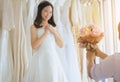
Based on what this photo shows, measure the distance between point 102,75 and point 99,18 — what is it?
87 centimetres

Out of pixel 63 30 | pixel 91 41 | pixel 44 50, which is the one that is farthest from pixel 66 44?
pixel 91 41

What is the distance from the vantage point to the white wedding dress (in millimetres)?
1336

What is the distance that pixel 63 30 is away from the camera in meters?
1.53

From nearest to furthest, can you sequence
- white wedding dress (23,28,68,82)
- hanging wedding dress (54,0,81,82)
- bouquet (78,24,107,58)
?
bouquet (78,24,107,58) < white wedding dress (23,28,68,82) < hanging wedding dress (54,0,81,82)

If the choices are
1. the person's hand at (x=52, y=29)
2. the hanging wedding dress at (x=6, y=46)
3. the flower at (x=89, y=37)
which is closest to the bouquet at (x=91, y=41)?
the flower at (x=89, y=37)

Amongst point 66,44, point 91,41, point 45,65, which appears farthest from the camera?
point 66,44

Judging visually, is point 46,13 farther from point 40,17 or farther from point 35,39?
point 35,39

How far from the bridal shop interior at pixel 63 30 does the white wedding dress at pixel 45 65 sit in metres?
0.04

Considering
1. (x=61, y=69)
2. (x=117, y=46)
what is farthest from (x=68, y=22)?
(x=117, y=46)

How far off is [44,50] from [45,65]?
0.08 m

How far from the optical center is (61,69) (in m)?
1.44

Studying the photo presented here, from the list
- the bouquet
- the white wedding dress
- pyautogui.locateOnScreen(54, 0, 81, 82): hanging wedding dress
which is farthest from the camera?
pyautogui.locateOnScreen(54, 0, 81, 82): hanging wedding dress

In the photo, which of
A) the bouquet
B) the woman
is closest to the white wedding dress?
the woman

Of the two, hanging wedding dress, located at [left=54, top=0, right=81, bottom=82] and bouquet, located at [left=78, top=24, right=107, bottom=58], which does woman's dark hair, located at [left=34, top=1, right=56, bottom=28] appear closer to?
hanging wedding dress, located at [left=54, top=0, right=81, bottom=82]
